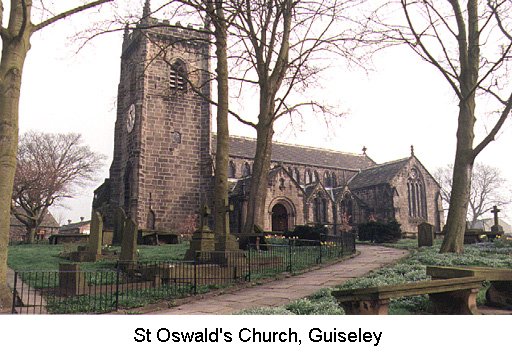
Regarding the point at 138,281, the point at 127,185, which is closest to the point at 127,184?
the point at 127,185

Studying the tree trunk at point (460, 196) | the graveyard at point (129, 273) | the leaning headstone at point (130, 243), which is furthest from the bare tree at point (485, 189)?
the leaning headstone at point (130, 243)

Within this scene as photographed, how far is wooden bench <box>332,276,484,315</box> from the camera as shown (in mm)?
4379

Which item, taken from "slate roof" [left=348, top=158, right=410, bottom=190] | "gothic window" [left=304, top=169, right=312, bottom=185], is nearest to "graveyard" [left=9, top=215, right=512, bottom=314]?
"slate roof" [left=348, top=158, right=410, bottom=190]

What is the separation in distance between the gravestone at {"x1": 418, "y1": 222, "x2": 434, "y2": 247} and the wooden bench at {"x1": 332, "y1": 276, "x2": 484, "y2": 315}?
1178 cm

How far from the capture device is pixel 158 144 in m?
26.5

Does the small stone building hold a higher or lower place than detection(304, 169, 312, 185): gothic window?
lower

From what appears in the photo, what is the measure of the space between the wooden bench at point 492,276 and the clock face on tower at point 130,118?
23802mm

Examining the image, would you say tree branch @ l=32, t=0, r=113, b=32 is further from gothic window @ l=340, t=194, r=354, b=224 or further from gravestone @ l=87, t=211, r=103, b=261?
gothic window @ l=340, t=194, r=354, b=224

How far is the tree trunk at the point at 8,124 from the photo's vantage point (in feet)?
20.3

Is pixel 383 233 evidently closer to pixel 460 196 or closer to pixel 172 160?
pixel 460 196
